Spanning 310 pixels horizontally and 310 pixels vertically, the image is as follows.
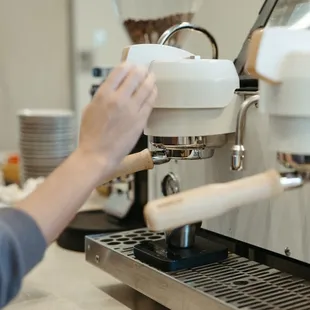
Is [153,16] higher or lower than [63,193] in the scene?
higher

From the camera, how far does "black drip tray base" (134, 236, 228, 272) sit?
565 mm

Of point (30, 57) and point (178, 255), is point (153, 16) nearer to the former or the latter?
point (178, 255)

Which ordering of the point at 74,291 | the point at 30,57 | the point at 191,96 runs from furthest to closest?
the point at 30,57 < the point at 74,291 < the point at 191,96

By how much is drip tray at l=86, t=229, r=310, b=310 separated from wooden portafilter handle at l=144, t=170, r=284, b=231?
0.13 meters

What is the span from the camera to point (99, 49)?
1517 millimetres

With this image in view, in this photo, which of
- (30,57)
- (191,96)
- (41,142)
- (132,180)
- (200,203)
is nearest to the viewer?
(200,203)

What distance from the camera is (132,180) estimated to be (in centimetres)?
86

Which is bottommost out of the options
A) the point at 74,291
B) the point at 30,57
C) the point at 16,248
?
the point at 74,291

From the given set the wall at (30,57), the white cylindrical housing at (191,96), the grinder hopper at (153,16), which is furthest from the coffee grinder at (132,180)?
the wall at (30,57)

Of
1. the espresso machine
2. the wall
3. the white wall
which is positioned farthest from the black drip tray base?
the wall

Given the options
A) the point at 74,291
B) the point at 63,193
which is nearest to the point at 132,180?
the point at 74,291

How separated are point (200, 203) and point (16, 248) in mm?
114

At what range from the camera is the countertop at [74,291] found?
0.61 meters

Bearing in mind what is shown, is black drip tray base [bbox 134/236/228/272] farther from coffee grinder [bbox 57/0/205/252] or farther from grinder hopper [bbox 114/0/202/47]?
grinder hopper [bbox 114/0/202/47]
